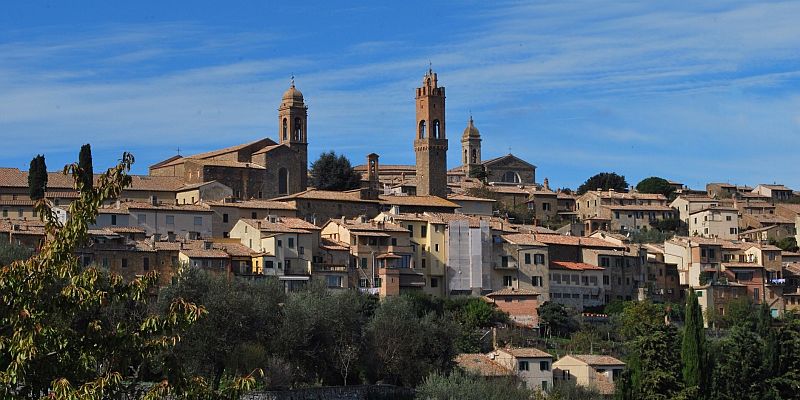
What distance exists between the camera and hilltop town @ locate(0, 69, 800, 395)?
61031mm

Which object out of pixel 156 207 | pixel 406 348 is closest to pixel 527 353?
pixel 406 348

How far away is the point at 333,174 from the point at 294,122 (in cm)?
387

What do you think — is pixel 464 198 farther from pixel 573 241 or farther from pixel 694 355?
pixel 694 355

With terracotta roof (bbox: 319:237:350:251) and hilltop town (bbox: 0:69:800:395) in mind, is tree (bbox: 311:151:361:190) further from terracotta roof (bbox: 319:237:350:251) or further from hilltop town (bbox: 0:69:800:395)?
terracotta roof (bbox: 319:237:350:251)

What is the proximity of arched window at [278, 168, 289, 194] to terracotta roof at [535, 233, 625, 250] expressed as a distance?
15.7 meters

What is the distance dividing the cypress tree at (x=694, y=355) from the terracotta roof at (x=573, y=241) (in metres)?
25.2

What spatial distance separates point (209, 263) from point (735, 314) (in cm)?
2552

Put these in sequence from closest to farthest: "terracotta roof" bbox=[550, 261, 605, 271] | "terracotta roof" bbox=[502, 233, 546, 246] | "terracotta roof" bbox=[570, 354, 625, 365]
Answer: "terracotta roof" bbox=[570, 354, 625, 365] < "terracotta roof" bbox=[502, 233, 546, 246] < "terracotta roof" bbox=[550, 261, 605, 271]

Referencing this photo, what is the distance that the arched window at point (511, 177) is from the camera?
11531 cm

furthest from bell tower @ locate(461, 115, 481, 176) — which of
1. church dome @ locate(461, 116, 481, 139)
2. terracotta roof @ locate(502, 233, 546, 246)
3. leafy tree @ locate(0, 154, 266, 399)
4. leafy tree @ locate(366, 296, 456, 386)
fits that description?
leafy tree @ locate(0, 154, 266, 399)

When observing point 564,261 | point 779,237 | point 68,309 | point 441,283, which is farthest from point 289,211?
point 68,309

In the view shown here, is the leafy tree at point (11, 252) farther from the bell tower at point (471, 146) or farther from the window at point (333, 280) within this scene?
the bell tower at point (471, 146)

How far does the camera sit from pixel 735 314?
70.9 meters

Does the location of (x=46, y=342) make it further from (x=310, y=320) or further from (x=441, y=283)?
(x=441, y=283)
